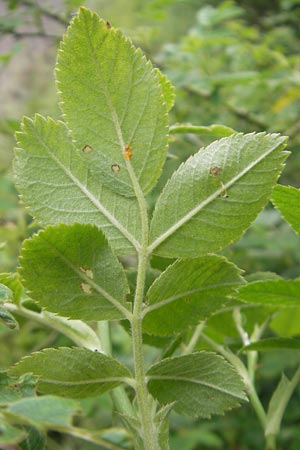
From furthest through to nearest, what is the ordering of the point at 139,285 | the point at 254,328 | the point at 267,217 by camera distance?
the point at 267,217 → the point at 254,328 → the point at 139,285

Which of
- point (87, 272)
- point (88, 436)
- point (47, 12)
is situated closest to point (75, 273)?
point (87, 272)

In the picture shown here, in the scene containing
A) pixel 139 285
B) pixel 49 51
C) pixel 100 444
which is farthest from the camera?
pixel 49 51

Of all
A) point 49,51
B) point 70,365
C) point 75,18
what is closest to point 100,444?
point 70,365

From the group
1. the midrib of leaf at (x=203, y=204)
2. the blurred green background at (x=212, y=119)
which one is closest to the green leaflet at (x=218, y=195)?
the midrib of leaf at (x=203, y=204)

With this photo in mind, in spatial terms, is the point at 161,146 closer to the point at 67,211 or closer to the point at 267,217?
the point at 67,211

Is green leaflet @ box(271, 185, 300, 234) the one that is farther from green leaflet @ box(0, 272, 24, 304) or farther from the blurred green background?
the blurred green background

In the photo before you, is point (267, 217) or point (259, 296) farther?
point (267, 217)
